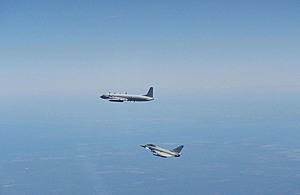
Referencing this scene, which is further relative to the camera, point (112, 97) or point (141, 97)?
point (112, 97)

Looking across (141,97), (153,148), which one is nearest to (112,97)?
(141,97)

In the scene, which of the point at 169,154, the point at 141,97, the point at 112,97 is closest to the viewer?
the point at 169,154

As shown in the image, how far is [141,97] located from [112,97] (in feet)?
44.4

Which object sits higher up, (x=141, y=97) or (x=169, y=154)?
(x=141, y=97)

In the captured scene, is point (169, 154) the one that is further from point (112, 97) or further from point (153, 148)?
point (112, 97)

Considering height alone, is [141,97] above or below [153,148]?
above

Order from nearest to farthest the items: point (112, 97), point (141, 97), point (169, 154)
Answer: point (169, 154)
point (141, 97)
point (112, 97)

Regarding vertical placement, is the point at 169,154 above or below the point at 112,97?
below

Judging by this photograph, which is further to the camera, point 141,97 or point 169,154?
point 141,97

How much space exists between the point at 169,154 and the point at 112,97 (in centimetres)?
2899

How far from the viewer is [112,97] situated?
9244 cm

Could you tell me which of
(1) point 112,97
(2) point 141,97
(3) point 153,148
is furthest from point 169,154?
(1) point 112,97

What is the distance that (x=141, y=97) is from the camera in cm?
8325

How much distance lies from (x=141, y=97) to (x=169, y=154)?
1901 cm
